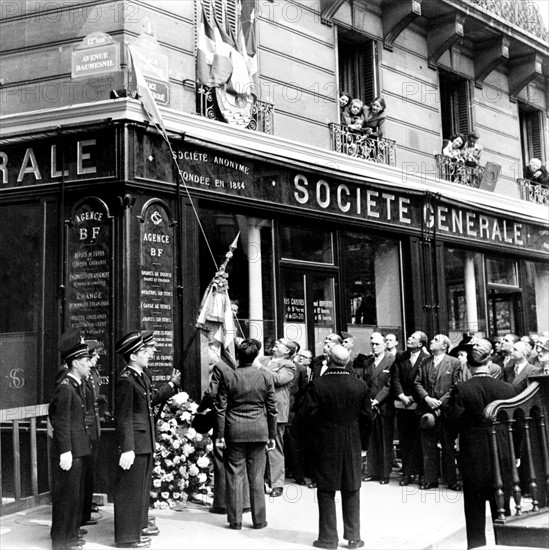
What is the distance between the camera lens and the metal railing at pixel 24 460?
28.9 ft

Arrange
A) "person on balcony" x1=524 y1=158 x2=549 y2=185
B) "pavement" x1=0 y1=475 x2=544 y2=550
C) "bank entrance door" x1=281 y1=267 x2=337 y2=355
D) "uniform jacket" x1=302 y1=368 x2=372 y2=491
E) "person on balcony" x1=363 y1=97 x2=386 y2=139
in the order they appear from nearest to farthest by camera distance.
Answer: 1. "uniform jacket" x1=302 y1=368 x2=372 y2=491
2. "pavement" x1=0 y1=475 x2=544 y2=550
3. "bank entrance door" x1=281 y1=267 x2=337 y2=355
4. "person on balcony" x1=363 y1=97 x2=386 y2=139
5. "person on balcony" x1=524 y1=158 x2=549 y2=185

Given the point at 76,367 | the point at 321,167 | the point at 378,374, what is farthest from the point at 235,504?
the point at 321,167

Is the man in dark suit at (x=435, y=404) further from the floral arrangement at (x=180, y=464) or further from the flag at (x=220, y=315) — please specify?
the floral arrangement at (x=180, y=464)

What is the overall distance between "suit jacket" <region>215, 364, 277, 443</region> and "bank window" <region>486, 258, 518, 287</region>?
9695mm

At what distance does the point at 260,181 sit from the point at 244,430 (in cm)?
487

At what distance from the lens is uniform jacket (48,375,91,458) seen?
7050mm

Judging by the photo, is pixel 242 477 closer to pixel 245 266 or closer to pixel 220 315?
pixel 220 315

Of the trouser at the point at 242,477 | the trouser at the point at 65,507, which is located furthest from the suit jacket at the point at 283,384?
the trouser at the point at 65,507

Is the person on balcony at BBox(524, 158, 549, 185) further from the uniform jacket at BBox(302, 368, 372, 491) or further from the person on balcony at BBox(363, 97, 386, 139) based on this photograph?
the uniform jacket at BBox(302, 368, 372, 491)

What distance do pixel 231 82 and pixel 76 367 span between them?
5740 mm

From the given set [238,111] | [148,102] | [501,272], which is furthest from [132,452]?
[501,272]

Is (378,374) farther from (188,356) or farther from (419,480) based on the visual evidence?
(188,356)

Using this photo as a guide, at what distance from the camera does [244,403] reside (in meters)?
7.99

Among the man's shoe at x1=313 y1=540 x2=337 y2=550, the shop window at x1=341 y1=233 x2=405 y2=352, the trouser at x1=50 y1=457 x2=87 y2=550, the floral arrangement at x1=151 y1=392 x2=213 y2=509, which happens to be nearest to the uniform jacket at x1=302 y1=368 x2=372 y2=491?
the man's shoe at x1=313 y1=540 x2=337 y2=550
